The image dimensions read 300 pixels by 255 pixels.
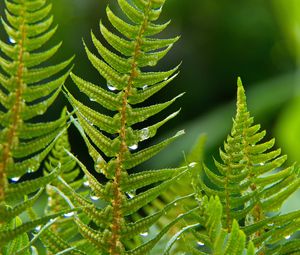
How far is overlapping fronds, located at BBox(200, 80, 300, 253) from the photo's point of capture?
0.39 metres

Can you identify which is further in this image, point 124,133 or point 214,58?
point 214,58

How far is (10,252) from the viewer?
0.37 metres

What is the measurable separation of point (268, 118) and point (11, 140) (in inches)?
116

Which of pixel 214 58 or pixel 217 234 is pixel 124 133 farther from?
pixel 214 58

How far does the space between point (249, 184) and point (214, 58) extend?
10.5 feet

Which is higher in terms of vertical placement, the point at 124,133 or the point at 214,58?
the point at 214,58

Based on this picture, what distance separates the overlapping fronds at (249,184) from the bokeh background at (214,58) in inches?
102

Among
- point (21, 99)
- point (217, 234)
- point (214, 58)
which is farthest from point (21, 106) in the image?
point (214, 58)

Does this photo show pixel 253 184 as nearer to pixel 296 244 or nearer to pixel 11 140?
pixel 296 244

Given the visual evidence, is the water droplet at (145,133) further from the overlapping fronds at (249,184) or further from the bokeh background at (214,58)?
the bokeh background at (214,58)

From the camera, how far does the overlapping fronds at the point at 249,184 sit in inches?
15.4

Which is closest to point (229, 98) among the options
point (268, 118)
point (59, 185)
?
point (268, 118)

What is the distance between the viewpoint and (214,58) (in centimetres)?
356

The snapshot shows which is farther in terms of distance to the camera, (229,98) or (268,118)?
(229,98)
